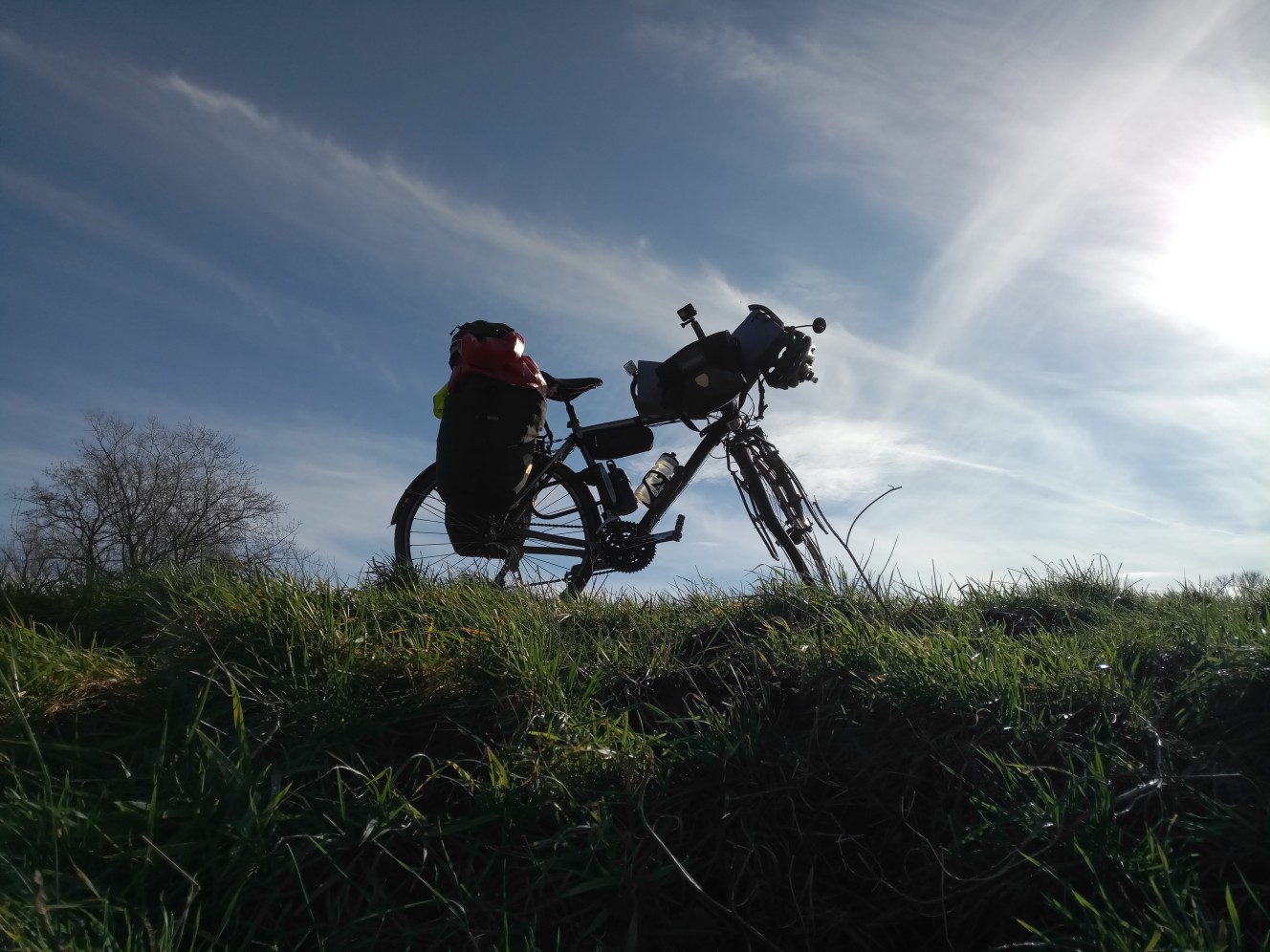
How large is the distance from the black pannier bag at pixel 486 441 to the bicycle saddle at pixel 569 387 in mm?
596

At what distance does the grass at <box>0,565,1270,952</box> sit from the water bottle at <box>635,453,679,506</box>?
3000mm

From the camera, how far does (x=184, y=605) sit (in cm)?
282

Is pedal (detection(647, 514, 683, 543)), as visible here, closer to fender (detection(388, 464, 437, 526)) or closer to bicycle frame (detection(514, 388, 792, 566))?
bicycle frame (detection(514, 388, 792, 566))

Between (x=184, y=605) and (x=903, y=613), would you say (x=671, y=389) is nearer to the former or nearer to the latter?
(x=903, y=613)

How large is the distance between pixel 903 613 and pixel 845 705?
1.02m

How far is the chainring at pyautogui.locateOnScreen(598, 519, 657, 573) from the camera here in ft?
18.1

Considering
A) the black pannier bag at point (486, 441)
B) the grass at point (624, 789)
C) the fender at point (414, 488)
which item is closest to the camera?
the grass at point (624, 789)

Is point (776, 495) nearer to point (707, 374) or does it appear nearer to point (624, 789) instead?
point (707, 374)

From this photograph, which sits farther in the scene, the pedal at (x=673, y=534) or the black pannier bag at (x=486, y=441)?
the pedal at (x=673, y=534)

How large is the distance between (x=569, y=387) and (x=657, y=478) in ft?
2.85

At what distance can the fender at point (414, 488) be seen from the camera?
5.46 metres

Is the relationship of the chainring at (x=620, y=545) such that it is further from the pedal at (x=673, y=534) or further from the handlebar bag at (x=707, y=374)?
the handlebar bag at (x=707, y=374)

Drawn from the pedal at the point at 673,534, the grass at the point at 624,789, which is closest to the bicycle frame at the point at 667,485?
the pedal at the point at 673,534

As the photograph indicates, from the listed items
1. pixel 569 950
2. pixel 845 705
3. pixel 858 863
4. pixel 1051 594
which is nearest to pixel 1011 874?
pixel 858 863
